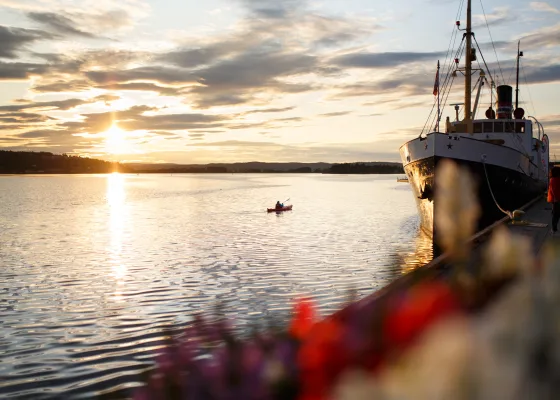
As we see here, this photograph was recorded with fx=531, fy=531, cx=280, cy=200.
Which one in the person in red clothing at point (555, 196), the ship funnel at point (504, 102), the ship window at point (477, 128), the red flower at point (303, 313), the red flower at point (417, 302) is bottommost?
the red flower at point (303, 313)

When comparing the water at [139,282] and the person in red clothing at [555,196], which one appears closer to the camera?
the water at [139,282]

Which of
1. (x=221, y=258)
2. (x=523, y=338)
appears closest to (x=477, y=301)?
(x=523, y=338)

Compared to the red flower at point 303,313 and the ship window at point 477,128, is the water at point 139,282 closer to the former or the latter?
the red flower at point 303,313

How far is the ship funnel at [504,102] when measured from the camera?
106 feet

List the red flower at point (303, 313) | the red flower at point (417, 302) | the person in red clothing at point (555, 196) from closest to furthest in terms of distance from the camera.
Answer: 1. the red flower at point (417, 302)
2. the red flower at point (303, 313)
3. the person in red clothing at point (555, 196)

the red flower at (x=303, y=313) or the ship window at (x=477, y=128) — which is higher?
the ship window at (x=477, y=128)

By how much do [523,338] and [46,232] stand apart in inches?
1339

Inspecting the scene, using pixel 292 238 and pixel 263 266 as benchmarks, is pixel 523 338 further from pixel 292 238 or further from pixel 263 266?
pixel 292 238

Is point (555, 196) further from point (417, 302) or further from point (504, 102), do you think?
point (504, 102)

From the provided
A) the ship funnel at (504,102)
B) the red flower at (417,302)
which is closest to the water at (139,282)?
the red flower at (417,302)

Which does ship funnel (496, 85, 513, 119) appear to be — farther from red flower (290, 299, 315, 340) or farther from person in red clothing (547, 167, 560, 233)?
red flower (290, 299, 315, 340)

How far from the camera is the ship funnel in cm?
3222

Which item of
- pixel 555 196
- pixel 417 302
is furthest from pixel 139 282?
pixel 555 196

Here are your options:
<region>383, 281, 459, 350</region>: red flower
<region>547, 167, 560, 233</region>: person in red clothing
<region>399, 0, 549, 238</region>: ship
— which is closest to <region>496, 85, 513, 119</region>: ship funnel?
<region>399, 0, 549, 238</region>: ship
